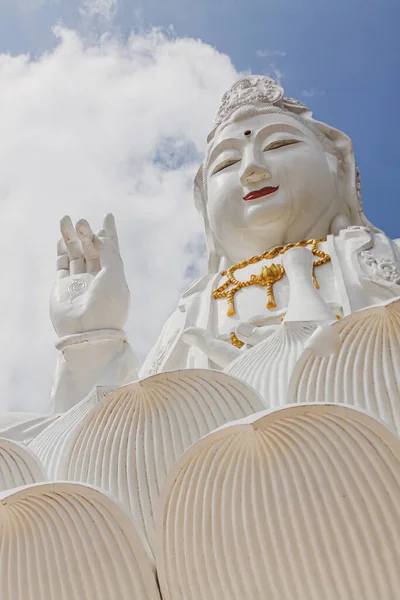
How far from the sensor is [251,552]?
4.88ft

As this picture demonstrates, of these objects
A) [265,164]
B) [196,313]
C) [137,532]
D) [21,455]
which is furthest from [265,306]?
[137,532]

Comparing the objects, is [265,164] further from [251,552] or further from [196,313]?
[251,552]

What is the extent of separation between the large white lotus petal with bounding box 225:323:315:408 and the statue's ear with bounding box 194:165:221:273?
256 cm

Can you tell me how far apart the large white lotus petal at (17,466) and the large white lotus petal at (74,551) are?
1.51ft

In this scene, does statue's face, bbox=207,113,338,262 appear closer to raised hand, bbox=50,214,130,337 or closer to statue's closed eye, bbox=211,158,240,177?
statue's closed eye, bbox=211,158,240,177

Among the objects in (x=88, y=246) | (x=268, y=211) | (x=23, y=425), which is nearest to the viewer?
(x=23, y=425)

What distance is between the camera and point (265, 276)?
4.49 meters

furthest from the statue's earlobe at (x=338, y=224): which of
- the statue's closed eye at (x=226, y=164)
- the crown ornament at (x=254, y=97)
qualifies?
the crown ornament at (x=254, y=97)

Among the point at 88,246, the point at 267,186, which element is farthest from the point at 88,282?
the point at 267,186

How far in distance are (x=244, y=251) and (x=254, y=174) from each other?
0.57 meters

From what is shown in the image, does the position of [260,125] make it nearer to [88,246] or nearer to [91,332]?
[88,246]

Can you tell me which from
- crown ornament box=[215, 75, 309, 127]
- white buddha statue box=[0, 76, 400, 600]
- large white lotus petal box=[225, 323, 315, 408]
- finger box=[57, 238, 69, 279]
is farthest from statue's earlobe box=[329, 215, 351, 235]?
large white lotus petal box=[225, 323, 315, 408]

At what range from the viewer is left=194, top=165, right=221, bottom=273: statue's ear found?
18.3 feet

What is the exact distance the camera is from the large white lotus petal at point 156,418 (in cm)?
205
